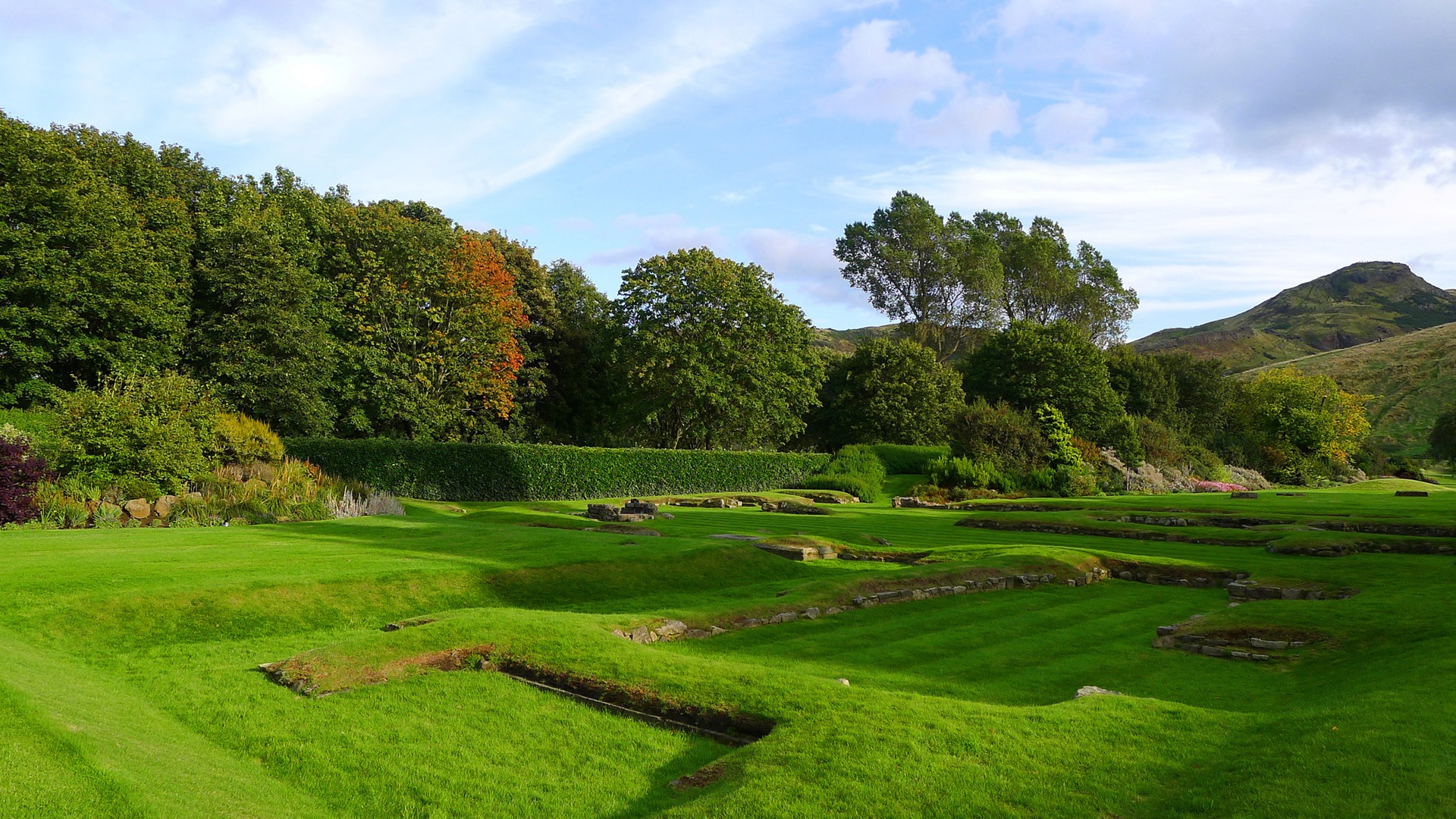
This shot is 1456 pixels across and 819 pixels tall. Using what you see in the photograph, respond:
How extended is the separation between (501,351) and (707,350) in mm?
11392

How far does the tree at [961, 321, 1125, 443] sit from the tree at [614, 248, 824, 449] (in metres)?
14.1

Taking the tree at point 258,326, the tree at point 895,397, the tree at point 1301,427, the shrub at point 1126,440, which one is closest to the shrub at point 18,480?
the tree at point 258,326

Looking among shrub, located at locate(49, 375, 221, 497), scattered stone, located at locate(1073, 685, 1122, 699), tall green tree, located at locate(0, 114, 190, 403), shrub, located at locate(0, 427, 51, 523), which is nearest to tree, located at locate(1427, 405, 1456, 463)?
scattered stone, located at locate(1073, 685, 1122, 699)

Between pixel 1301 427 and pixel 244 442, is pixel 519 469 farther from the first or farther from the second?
pixel 1301 427

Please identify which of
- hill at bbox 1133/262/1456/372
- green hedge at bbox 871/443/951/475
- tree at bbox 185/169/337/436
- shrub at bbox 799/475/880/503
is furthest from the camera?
hill at bbox 1133/262/1456/372

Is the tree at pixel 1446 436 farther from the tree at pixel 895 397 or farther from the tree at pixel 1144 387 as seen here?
the tree at pixel 895 397

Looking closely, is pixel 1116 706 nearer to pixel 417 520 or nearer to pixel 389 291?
pixel 417 520

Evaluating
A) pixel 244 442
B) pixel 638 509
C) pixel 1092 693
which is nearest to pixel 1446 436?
pixel 638 509

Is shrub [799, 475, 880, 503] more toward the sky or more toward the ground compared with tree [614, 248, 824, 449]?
more toward the ground

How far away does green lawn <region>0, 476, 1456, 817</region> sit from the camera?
227 inches

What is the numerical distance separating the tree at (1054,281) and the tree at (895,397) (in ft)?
81.7

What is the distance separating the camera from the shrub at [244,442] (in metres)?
25.8

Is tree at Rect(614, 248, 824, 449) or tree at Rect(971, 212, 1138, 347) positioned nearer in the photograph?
tree at Rect(614, 248, 824, 449)

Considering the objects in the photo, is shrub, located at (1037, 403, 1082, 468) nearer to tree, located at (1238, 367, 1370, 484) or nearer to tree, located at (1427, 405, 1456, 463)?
tree, located at (1238, 367, 1370, 484)
